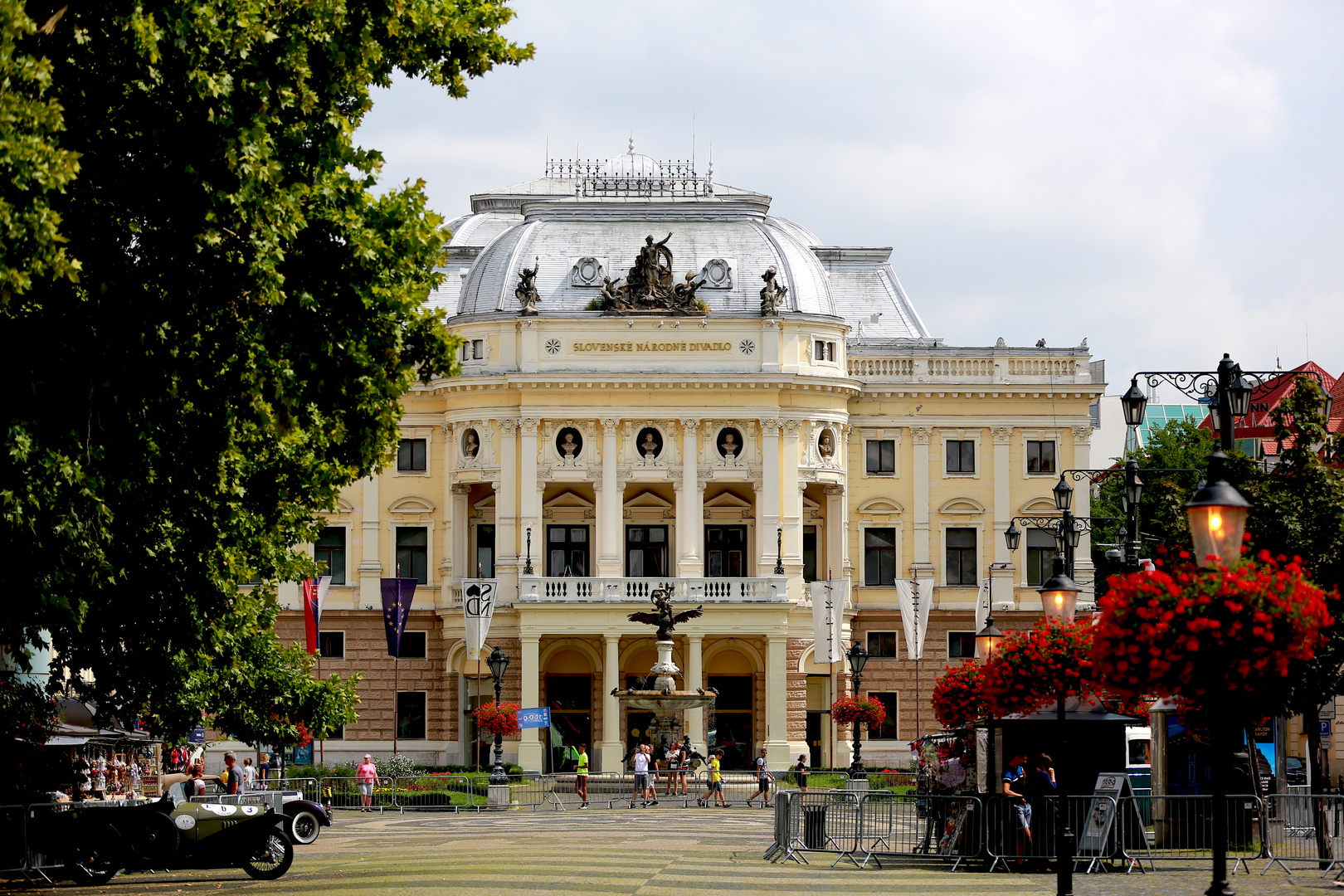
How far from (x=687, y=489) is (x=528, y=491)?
18.1ft

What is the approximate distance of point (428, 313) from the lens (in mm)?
26625

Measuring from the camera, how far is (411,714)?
69250 millimetres

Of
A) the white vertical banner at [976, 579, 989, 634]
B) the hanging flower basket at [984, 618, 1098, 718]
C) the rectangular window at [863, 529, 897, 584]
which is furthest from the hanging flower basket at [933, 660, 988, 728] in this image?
the rectangular window at [863, 529, 897, 584]

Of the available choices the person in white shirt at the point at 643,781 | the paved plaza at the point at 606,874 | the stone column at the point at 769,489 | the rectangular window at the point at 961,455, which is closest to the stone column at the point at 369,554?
the stone column at the point at 769,489

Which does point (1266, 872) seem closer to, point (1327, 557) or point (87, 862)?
point (1327, 557)

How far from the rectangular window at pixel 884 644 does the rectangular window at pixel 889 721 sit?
1.42m

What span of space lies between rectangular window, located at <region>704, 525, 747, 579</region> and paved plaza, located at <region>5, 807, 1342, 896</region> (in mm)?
31949

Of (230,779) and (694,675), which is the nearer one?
(230,779)

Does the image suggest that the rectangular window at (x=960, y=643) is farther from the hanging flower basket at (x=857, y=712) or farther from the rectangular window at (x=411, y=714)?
the rectangular window at (x=411, y=714)

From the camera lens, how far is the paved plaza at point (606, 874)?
23.6 meters

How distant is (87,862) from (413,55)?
1246 centimetres

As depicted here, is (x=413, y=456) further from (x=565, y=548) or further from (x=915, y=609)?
(x=915, y=609)

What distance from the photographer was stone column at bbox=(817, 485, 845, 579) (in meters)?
68.8

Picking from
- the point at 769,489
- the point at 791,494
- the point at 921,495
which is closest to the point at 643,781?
the point at 769,489
